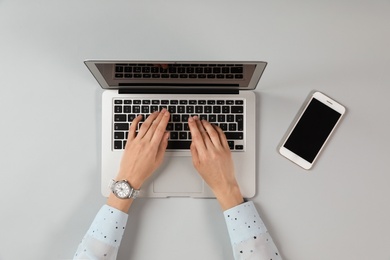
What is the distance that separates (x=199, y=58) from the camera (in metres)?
0.95

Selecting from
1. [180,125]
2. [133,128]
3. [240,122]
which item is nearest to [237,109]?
[240,122]

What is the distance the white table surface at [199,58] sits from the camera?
0.93 m

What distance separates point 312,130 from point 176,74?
0.35 meters

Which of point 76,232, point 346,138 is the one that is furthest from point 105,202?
point 346,138

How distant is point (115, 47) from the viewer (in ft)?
3.11

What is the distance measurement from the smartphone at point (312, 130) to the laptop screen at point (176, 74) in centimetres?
15

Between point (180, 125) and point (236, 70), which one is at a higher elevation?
point (236, 70)

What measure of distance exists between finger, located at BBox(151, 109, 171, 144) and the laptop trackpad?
6 cm

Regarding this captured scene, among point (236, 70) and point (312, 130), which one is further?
point (312, 130)

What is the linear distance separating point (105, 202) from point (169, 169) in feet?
0.56

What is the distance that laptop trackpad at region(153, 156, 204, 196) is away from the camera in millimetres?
931

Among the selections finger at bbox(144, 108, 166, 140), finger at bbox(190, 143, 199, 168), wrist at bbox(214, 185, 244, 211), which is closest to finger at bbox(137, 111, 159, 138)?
Result: finger at bbox(144, 108, 166, 140)

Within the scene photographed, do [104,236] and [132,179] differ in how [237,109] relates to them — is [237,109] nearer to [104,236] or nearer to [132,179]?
[132,179]

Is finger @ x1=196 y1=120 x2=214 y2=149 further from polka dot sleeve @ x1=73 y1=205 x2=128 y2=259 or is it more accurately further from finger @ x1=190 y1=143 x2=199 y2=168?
polka dot sleeve @ x1=73 y1=205 x2=128 y2=259
